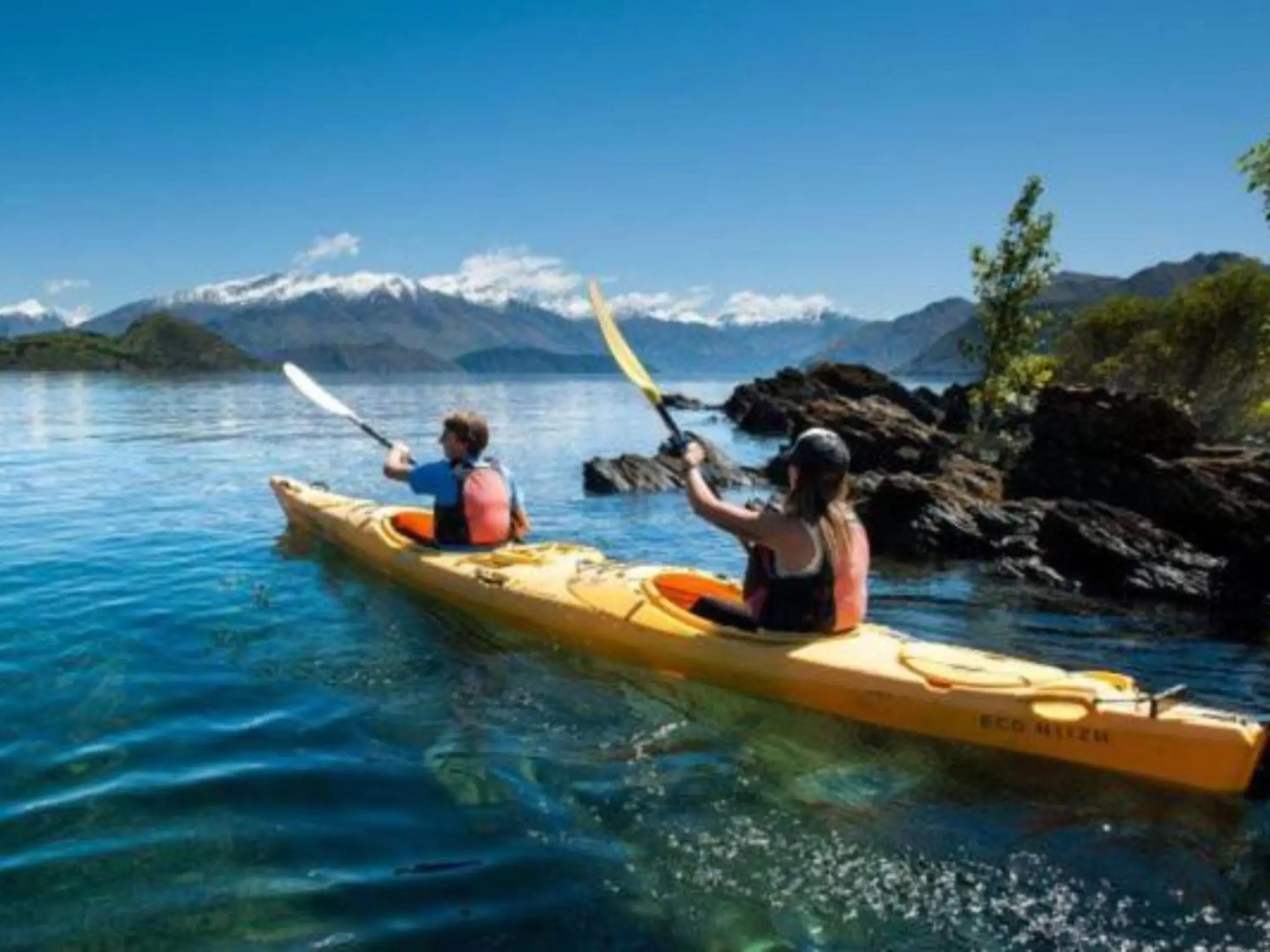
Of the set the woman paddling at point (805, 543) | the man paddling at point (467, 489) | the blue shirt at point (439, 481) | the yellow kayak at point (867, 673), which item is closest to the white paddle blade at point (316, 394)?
the man paddling at point (467, 489)

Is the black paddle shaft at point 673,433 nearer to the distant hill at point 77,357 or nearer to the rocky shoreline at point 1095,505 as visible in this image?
the rocky shoreline at point 1095,505

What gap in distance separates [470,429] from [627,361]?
311cm

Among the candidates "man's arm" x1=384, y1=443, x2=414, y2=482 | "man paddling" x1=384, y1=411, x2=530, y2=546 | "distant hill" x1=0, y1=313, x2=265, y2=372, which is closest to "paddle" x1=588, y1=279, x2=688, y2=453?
"man paddling" x1=384, y1=411, x2=530, y2=546

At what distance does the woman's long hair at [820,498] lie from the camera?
7.68 m

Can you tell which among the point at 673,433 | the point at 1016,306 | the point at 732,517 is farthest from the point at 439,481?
the point at 1016,306

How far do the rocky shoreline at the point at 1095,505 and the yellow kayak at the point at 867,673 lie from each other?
7315 mm

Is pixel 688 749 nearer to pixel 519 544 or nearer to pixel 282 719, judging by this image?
pixel 282 719

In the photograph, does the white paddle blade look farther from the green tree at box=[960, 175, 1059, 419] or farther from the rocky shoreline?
the green tree at box=[960, 175, 1059, 419]

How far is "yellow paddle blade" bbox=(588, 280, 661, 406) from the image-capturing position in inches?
507

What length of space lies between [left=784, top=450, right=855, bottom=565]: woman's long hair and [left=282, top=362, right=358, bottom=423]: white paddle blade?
1047cm

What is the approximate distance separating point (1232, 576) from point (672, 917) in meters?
11.7

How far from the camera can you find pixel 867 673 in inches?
309

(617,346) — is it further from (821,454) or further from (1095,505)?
(1095,505)

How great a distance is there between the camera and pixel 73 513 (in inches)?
764
